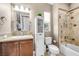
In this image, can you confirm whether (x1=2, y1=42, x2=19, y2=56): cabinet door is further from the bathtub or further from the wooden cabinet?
the bathtub

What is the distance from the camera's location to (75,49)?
204 cm

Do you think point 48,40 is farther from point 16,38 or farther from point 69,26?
point 16,38

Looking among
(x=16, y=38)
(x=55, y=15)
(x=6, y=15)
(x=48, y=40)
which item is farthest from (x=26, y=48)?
(x=55, y=15)

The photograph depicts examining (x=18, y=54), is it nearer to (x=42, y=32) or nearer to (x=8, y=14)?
(x=42, y=32)

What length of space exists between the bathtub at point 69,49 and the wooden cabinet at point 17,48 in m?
0.63

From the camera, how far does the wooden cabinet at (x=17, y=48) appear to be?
2064mm

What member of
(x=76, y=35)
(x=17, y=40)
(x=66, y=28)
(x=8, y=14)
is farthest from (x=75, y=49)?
(x=8, y=14)

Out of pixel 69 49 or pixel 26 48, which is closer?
pixel 69 49

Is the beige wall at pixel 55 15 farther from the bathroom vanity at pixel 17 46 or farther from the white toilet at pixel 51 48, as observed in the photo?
the bathroom vanity at pixel 17 46

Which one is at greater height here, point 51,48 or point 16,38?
point 16,38

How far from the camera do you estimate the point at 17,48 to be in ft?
6.97

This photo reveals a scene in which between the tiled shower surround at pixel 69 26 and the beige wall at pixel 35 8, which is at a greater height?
the beige wall at pixel 35 8

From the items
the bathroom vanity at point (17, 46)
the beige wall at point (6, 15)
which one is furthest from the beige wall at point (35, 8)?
the bathroom vanity at point (17, 46)

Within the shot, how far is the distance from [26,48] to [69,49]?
86 centimetres
